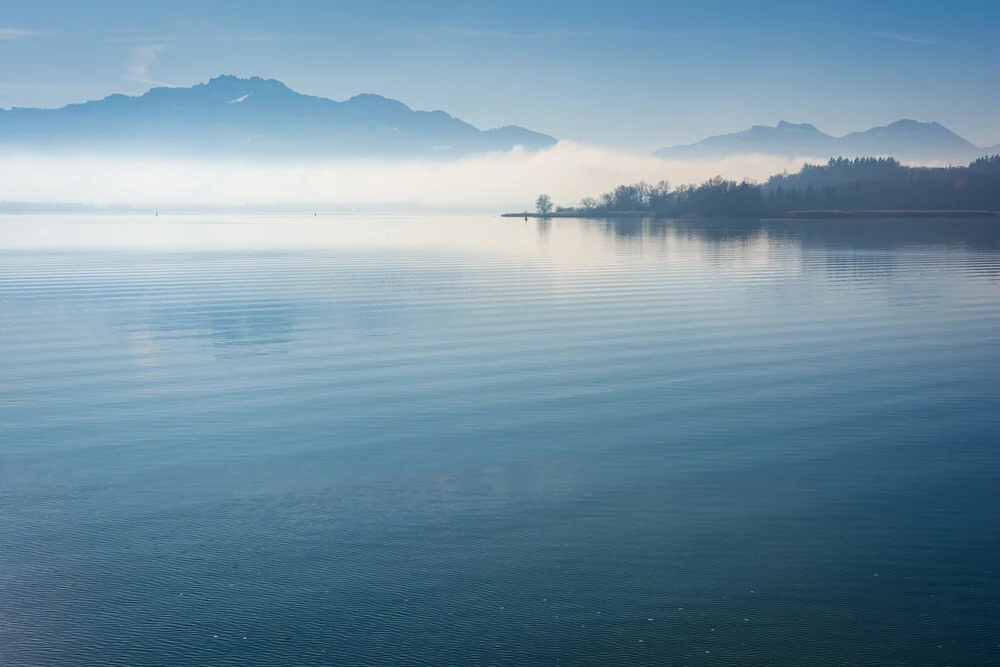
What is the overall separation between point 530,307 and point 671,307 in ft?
21.1

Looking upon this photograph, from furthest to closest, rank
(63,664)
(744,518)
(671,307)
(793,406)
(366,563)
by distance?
1. (671,307)
2. (793,406)
3. (744,518)
4. (366,563)
5. (63,664)

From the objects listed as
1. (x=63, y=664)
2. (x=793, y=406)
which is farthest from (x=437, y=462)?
(x=793, y=406)

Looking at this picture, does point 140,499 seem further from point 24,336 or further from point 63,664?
point 24,336

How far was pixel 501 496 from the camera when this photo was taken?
14266mm

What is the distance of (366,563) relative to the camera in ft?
38.1

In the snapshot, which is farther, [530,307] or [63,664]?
[530,307]

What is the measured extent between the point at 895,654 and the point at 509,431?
9.84 m

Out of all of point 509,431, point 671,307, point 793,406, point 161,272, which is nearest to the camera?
point 509,431

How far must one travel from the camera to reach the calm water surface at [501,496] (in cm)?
989

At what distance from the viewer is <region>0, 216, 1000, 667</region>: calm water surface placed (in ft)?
32.4

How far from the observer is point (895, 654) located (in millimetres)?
9422

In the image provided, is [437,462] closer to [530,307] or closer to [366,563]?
[366,563]

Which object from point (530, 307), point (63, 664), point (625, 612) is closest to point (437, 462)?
point (625, 612)

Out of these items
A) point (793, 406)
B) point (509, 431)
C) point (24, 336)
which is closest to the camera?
point (509, 431)
